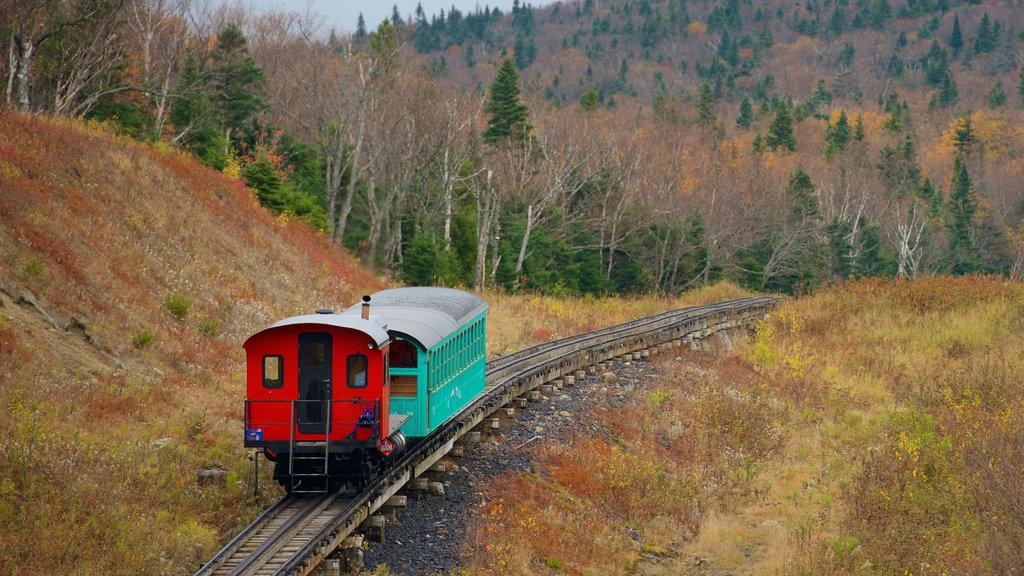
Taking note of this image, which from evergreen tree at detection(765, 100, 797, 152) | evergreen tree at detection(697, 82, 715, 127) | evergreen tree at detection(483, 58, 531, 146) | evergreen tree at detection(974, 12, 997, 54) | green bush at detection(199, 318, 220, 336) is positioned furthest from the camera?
evergreen tree at detection(974, 12, 997, 54)

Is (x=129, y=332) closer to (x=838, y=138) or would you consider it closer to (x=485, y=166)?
(x=485, y=166)

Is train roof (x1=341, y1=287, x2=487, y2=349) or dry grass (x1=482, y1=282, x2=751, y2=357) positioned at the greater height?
train roof (x1=341, y1=287, x2=487, y2=349)

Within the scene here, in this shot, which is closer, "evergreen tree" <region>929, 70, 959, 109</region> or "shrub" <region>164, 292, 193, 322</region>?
"shrub" <region>164, 292, 193, 322</region>

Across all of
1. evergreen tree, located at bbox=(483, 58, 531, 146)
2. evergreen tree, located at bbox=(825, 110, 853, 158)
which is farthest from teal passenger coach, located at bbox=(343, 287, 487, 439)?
evergreen tree, located at bbox=(825, 110, 853, 158)

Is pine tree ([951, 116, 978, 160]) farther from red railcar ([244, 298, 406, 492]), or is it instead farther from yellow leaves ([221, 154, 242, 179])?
red railcar ([244, 298, 406, 492])

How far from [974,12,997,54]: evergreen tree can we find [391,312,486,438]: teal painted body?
605 ft

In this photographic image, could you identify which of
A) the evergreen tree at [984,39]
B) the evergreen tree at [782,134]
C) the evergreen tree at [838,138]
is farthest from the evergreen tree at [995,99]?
the evergreen tree at [984,39]

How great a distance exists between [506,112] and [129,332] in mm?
45661

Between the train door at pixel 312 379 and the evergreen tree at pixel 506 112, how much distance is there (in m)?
51.0

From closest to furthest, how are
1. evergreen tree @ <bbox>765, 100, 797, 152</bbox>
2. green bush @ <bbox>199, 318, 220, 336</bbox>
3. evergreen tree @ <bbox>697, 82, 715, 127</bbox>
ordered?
green bush @ <bbox>199, 318, 220, 336</bbox>
evergreen tree @ <bbox>765, 100, 797, 152</bbox>
evergreen tree @ <bbox>697, 82, 715, 127</bbox>

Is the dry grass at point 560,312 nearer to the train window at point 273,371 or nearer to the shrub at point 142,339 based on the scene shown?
the shrub at point 142,339

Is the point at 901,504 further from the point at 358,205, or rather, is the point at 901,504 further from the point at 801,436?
the point at 358,205

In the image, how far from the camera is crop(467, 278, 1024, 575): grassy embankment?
1784cm

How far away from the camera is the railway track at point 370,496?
561 inches
